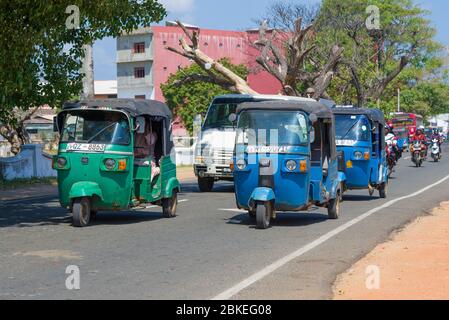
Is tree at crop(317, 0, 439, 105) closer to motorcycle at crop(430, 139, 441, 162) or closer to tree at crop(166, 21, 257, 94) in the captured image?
motorcycle at crop(430, 139, 441, 162)

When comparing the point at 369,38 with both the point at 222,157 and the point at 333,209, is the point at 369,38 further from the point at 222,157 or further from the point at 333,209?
the point at 333,209

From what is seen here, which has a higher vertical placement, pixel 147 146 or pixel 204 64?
pixel 204 64

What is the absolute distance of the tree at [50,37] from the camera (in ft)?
55.3

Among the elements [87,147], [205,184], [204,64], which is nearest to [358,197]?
[205,184]

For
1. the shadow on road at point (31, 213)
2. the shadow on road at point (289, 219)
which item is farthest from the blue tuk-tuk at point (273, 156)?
the shadow on road at point (31, 213)

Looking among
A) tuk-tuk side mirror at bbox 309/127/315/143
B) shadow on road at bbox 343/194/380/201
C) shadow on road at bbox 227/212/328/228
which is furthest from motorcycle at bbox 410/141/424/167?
tuk-tuk side mirror at bbox 309/127/315/143

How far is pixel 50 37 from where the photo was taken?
17797mm

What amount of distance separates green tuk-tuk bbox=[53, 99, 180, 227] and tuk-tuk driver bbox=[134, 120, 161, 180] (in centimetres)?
3

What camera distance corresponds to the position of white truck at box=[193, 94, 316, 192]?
24.6 meters

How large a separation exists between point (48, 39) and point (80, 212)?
419 cm

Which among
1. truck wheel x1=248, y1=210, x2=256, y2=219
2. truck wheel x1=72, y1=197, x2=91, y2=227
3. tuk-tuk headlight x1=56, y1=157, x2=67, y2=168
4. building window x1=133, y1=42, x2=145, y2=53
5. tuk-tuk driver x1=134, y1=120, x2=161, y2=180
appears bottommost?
truck wheel x1=248, y1=210, x2=256, y2=219

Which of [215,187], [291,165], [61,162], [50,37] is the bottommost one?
[215,187]

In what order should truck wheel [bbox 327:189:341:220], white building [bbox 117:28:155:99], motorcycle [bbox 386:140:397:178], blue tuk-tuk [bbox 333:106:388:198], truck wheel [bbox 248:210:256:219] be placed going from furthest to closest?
white building [bbox 117:28:155:99]
motorcycle [bbox 386:140:397:178]
blue tuk-tuk [bbox 333:106:388:198]
truck wheel [bbox 327:189:341:220]
truck wheel [bbox 248:210:256:219]

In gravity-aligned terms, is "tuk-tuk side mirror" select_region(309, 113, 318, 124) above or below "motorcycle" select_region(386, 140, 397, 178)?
above
